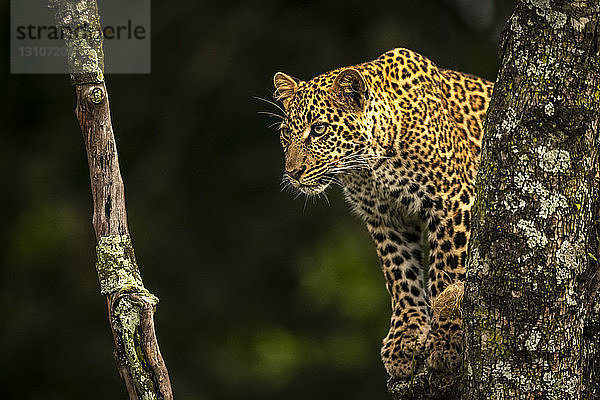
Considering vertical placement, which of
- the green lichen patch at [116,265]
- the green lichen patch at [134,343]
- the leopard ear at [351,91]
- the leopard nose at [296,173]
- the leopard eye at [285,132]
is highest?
the leopard ear at [351,91]

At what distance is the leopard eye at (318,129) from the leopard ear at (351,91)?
18 centimetres

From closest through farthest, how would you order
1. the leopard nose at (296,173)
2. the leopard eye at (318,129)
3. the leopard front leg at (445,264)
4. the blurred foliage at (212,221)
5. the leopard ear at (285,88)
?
the leopard front leg at (445,264)
the leopard nose at (296,173)
the leopard eye at (318,129)
the leopard ear at (285,88)
the blurred foliage at (212,221)

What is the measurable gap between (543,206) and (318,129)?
185cm

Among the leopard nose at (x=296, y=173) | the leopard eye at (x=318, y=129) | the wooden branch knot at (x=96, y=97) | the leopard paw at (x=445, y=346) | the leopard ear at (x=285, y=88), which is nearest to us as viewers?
the wooden branch knot at (x=96, y=97)

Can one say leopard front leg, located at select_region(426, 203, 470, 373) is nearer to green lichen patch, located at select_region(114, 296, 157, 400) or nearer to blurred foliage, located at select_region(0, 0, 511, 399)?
green lichen patch, located at select_region(114, 296, 157, 400)

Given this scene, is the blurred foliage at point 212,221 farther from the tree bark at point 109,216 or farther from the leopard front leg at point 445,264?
the tree bark at point 109,216

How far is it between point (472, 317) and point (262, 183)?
10324 mm

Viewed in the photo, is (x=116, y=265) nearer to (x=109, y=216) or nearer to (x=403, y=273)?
(x=109, y=216)

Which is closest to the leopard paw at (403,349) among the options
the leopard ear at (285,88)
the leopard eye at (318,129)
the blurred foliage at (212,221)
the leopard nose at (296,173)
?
the leopard nose at (296,173)

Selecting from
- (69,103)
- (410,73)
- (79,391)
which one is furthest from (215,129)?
(410,73)

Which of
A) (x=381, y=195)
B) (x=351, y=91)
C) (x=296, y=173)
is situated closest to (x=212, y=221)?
(x=381, y=195)

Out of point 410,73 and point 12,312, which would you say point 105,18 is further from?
point 410,73

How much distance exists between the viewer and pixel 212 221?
1512 centimetres

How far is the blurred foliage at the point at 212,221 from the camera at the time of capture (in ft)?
47.6
